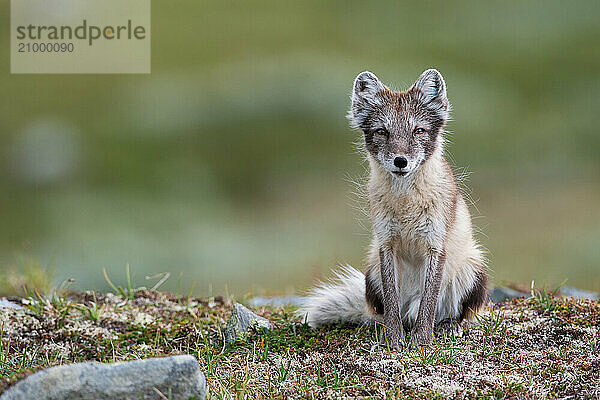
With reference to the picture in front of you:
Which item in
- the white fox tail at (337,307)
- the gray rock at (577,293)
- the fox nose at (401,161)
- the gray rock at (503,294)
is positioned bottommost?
the gray rock at (577,293)

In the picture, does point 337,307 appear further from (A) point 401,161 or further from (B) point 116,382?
(B) point 116,382

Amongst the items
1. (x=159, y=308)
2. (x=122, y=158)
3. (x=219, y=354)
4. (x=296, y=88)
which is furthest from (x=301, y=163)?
(x=219, y=354)

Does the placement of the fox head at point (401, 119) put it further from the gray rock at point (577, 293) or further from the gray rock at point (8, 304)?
the gray rock at point (8, 304)

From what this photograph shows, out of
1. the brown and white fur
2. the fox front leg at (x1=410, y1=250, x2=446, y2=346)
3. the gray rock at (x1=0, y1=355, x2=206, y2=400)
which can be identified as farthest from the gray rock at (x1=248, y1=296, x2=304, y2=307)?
the gray rock at (x1=0, y1=355, x2=206, y2=400)

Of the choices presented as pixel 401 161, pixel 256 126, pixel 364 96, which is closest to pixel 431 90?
pixel 364 96

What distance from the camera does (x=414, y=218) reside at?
7.04 meters

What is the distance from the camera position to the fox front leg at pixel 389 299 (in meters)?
7.14

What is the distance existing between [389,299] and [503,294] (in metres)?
2.79

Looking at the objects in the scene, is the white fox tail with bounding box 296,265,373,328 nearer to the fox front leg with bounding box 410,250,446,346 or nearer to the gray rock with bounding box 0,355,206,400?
the fox front leg with bounding box 410,250,446,346

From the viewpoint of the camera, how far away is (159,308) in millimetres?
8836

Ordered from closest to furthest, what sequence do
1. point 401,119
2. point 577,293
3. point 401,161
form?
1. point 401,161
2. point 401,119
3. point 577,293

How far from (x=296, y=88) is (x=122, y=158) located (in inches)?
204

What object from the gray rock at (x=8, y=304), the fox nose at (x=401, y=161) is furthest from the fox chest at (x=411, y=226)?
the gray rock at (x=8, y=304)

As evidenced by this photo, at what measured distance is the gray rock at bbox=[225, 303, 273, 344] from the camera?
7.51 m
